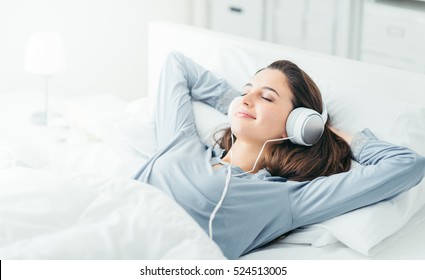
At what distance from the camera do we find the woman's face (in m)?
1.70

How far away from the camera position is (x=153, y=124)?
6.68 feet

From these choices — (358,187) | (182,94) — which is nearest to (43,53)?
(182,94)

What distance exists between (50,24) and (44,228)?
180 centimetres

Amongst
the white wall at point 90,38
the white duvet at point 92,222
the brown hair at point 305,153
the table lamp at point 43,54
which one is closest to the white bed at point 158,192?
the white duvet at point 92,222

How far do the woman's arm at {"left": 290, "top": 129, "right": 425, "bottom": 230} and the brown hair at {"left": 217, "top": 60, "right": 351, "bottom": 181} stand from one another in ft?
0.21

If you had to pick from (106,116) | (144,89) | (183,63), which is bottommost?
(144,89)

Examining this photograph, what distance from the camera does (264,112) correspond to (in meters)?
1.70

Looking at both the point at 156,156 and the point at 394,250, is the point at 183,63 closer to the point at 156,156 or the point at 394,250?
the point at 156,156

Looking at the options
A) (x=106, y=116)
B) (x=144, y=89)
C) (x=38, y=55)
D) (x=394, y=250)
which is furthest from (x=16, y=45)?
(x=394, y=250)

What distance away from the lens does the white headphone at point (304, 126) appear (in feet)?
5.44

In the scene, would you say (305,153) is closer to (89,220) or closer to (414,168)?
(414,168)

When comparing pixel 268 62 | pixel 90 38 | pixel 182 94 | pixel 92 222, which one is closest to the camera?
pixel 92 222

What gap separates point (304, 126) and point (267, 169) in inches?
5.6

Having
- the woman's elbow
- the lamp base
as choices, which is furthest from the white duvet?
the lamp base
